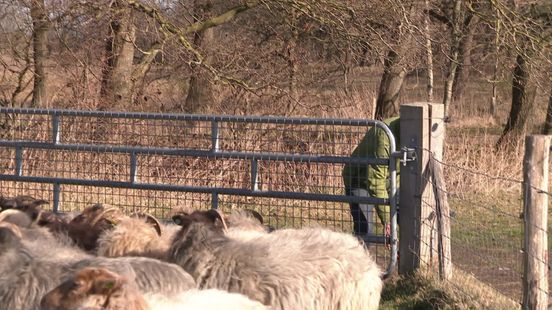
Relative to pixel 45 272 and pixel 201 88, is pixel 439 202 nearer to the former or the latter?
pixel 45 272

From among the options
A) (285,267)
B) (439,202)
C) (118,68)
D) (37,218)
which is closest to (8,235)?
(37,218)

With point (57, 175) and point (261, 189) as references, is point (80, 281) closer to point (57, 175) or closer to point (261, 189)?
point (261, 189)

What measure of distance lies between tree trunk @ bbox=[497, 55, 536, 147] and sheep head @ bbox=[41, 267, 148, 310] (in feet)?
40.6

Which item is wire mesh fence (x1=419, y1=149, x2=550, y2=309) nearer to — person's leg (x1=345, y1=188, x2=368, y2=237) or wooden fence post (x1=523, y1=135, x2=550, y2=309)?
wooden fence post (x1=523, y1=135, x2=550, y2=309)

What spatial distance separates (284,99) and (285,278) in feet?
36.1

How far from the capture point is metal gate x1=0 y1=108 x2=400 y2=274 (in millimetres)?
8570

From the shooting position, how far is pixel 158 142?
32.8 feet

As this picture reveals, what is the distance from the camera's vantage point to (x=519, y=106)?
758 inches

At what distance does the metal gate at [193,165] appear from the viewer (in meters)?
8.57

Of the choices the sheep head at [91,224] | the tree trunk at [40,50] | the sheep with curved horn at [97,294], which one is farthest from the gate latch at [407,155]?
the tree trunk at [40,50]

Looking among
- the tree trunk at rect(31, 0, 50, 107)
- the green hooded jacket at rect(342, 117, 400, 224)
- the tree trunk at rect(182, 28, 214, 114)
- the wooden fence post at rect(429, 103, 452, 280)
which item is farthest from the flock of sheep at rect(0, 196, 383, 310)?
the tree trunk at rect(182, 28, 214, 114)

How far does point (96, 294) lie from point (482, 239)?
6.88m

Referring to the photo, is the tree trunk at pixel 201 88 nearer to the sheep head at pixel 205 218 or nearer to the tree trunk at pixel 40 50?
the tree trunk at pixel 40 50

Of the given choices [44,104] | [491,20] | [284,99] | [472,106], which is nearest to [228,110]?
[284,99]
